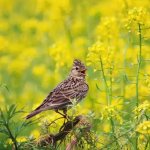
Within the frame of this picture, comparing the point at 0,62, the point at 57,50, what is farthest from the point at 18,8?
the point at 57,50

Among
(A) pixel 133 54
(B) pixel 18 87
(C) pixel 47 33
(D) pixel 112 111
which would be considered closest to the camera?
(D) pixel 112 111

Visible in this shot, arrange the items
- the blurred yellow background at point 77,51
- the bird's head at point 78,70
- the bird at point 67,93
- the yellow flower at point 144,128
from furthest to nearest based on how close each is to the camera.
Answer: the blurred yellow background at point 77,51
the bird's head at point 78,70
the bird at point 67,93
the yellow flower at point 144,128

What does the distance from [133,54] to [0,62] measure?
9.92 ft

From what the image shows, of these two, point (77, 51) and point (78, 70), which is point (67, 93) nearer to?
point (78, 70)

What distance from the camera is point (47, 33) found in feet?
50.0

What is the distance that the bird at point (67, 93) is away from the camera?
642cm

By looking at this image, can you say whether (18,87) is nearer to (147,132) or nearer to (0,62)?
(0,62)

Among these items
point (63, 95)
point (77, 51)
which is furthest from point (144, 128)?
point (77, 51)

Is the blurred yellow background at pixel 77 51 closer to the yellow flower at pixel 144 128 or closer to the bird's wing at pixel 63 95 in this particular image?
the bird's wing at pixel 63 95

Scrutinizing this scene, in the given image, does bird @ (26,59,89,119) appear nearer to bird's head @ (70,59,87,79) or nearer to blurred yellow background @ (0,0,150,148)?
bird's head @ (70,59,87,79)

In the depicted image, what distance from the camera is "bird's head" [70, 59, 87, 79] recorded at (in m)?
7.17

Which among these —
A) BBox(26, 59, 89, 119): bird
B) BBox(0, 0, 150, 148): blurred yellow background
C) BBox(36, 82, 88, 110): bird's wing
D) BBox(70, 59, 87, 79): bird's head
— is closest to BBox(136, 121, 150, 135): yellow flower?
BBox(0, 0, 150, 148): blurred yellow background

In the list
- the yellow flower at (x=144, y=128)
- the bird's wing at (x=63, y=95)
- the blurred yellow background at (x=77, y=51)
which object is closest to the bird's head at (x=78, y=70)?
the blurred yellow background at (x=77, y=51)

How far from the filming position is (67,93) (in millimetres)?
6707
